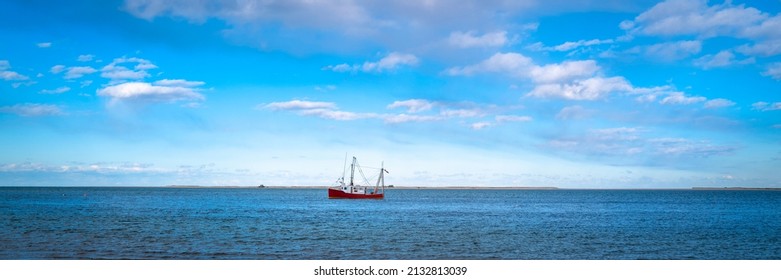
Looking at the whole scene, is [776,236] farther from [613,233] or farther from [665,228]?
[613,233]

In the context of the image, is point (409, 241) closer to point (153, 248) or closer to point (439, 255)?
point (439, 255)

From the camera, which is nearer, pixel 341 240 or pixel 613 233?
pixel 341 240

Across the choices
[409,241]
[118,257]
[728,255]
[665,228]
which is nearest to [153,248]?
[118,257]

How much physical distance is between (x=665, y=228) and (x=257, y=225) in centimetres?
4496

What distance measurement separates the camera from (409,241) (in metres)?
50.1

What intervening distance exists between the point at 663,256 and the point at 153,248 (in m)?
36.6

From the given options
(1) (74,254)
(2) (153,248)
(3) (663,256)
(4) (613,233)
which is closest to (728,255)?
(3) (663,256)
